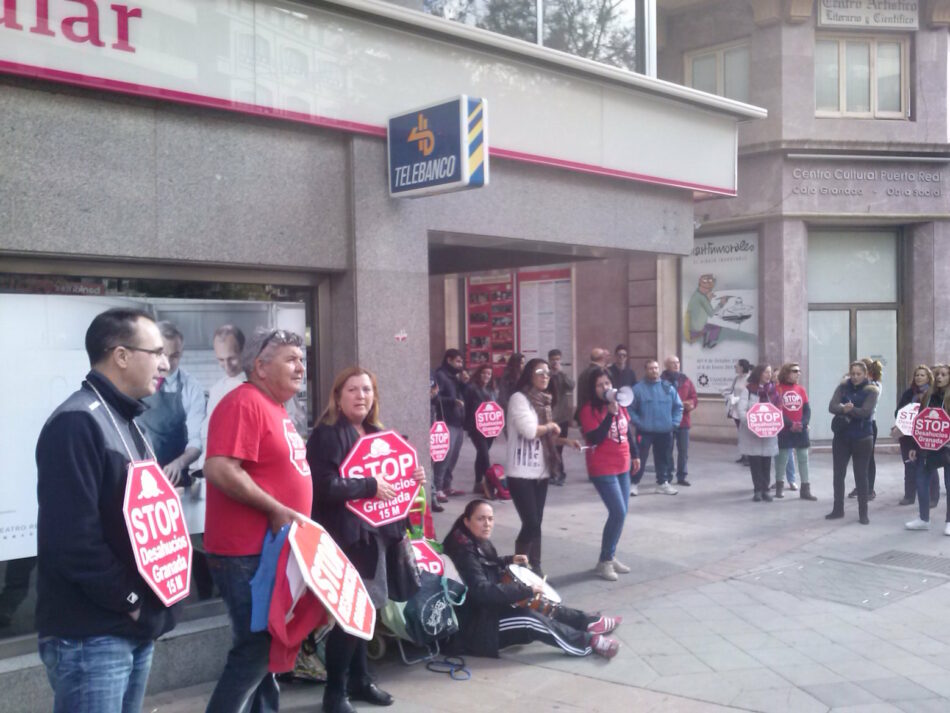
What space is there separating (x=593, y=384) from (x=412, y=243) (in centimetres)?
189

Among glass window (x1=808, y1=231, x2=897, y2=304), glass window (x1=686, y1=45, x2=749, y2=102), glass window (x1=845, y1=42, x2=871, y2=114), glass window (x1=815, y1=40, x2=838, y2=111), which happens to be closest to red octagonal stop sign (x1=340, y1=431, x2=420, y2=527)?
glass window (x1=808, y1=231, x2=897, y2=304)

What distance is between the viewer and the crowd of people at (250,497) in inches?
109

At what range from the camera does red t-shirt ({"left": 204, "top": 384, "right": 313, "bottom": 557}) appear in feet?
11.9

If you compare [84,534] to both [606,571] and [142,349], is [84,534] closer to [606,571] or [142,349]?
[142,349]

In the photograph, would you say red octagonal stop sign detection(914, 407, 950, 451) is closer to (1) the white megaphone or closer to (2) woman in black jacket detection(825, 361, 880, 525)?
(2) woman in black jacket detection(825, 361, 880, 525)

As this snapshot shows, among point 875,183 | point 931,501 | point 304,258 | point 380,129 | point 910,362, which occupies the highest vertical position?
point 875,183

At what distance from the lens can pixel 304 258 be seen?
5945 millimetres

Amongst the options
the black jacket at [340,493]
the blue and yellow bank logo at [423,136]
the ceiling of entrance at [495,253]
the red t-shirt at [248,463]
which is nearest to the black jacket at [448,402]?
the ceiling of entrance at [495,253]

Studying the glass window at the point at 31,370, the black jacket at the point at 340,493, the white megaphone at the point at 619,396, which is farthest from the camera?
the white megaphone at the point at 619,396

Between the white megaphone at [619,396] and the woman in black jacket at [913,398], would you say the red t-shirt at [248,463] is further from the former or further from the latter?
the woman in black jacket at [913,398]

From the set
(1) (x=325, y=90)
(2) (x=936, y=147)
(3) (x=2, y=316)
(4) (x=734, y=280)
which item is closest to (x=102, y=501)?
(3) (x=2, y=316)

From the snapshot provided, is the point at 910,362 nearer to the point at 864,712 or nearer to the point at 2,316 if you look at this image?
A: the point at 864,712

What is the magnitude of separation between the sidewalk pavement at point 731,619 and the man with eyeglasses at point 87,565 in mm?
2155

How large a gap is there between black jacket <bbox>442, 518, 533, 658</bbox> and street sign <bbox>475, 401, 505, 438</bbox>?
5465 millimetres
